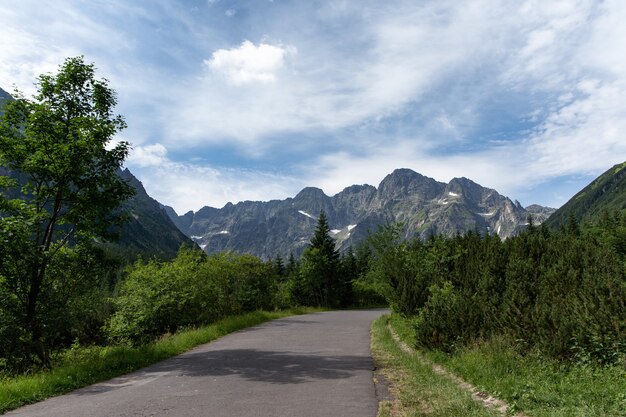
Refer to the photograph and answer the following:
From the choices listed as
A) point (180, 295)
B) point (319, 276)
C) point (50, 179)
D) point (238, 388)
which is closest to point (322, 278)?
point (319, 276)

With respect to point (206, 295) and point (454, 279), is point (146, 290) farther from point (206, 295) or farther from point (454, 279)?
point (454, 279)

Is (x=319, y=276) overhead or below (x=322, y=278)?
overhead

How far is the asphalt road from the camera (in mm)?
6500

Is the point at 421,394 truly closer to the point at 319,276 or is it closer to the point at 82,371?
the point at 82,371

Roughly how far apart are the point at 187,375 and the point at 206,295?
573 inches

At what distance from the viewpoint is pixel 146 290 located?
19.0 metres

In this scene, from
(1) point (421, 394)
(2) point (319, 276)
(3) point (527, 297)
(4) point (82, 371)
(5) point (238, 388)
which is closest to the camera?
(1) point (421, 394)

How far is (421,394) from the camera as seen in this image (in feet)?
24.0

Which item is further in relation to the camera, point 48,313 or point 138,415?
point 48,313

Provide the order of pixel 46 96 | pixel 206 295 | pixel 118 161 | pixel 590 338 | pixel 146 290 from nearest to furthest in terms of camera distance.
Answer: pixel 590 338 → pixel 46 96 → pixel 118 161 → pixel 146 290 → pixel 206 295

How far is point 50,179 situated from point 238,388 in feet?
29.1

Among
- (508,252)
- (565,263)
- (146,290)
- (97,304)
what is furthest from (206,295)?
(565,263)

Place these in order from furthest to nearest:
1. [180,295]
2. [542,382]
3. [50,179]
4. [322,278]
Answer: [322,278]
[180,295]
[50,179]
[542,382]

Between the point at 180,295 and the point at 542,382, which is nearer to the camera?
the point at 542,382
